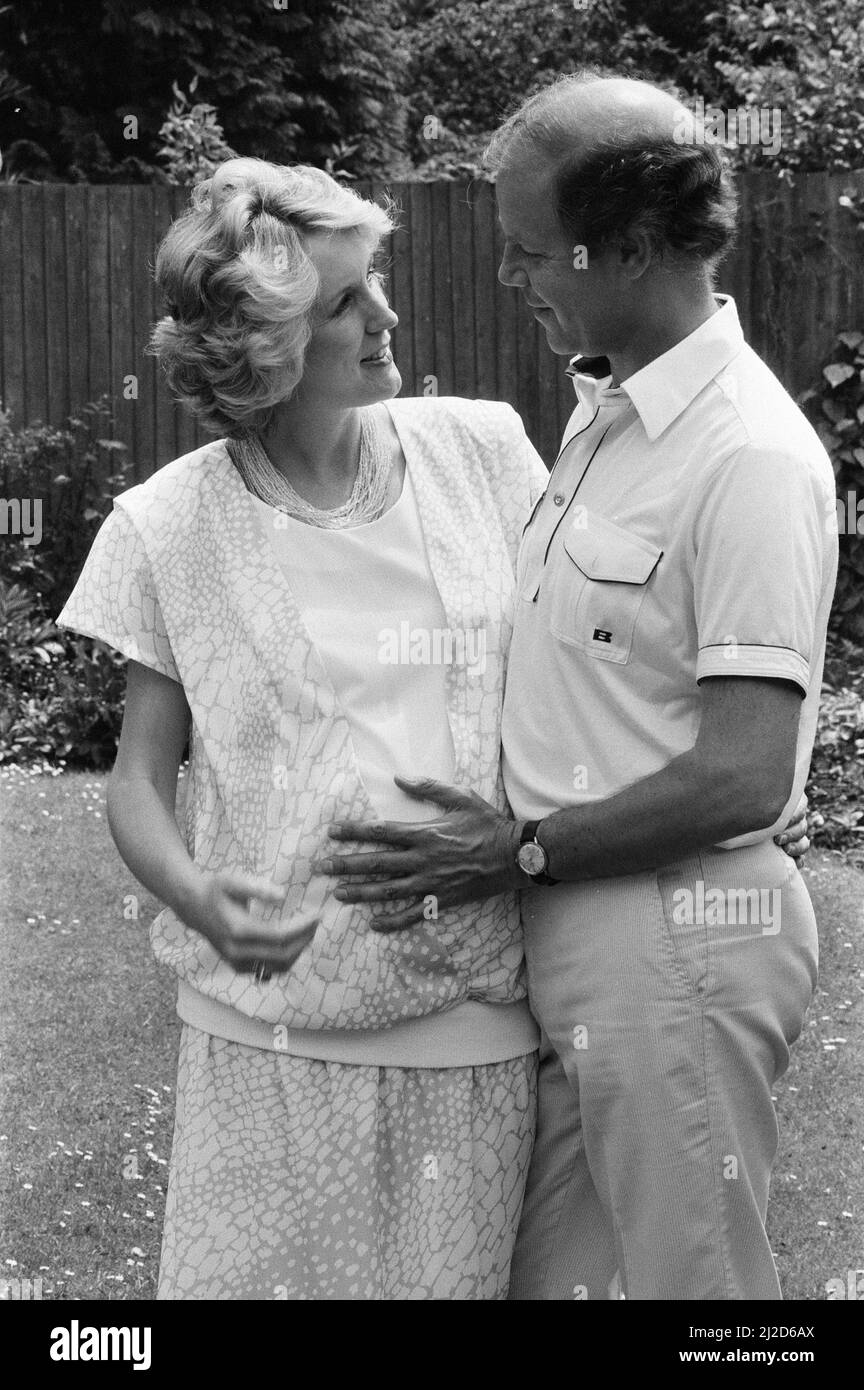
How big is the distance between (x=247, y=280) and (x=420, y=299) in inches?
262

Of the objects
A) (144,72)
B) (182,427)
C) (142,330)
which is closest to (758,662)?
(182,427)

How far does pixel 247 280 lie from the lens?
2068 mm

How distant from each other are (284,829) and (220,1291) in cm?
62

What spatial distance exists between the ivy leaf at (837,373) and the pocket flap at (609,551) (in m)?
6.78

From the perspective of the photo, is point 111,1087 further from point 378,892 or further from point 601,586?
point 601,586

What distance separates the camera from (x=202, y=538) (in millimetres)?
2141

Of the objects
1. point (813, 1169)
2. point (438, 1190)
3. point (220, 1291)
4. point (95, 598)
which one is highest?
point (95, 598)

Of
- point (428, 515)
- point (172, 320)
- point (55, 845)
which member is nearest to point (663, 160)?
point (428, 515)

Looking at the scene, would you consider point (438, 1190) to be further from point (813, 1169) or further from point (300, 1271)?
point (813, 1169)

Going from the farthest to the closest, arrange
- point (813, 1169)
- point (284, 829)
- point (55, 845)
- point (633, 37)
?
1. point (633, 37)
2. point (55, 845)
3. point (813, 1169)
4. point (284, 829)

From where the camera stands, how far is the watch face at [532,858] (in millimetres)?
1944

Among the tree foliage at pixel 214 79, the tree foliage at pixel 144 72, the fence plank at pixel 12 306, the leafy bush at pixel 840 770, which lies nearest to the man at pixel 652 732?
the leafy bush at pixel 840 770

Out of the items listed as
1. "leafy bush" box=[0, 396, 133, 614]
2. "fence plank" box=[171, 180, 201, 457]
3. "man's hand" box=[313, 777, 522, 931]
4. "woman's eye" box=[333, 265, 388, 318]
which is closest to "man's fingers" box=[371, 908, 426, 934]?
"man's hand" box=[313, 777, 522, 931]

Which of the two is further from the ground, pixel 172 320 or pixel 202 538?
pixel 172 320
